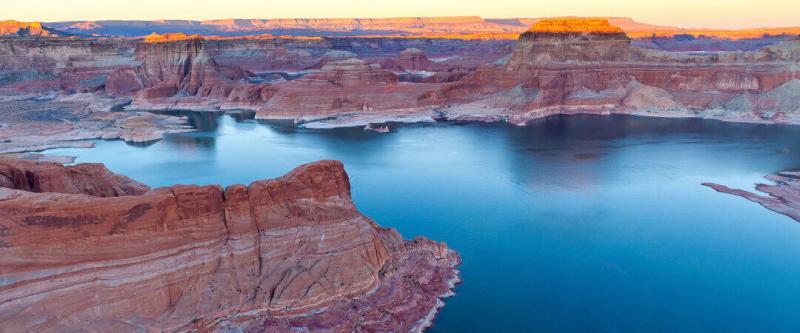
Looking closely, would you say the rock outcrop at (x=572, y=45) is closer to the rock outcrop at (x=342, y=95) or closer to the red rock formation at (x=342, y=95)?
the red rock formation at (x=342, y=95)

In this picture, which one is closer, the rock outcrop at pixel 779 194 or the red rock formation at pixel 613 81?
the rock outcrop at pixel 779 194

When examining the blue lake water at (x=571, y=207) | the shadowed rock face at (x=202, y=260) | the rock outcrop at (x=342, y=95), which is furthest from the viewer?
the rock outcrop at (x=342, y=95)

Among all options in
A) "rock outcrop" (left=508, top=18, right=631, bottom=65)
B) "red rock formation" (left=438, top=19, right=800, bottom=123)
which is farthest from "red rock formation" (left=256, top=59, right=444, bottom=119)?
"rock outcrop" (left=508, top=18, right=631, bottom=65)

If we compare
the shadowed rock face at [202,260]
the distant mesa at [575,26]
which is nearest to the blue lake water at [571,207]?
the shadowed rock face at [202,260]

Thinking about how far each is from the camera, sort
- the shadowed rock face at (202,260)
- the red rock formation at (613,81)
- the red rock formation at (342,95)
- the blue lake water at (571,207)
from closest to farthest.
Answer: the shadowed rock face at (202,260)
the blue lake water at (571,207)
the red rock formation at (613,81)
the red rock formation at (342,95)

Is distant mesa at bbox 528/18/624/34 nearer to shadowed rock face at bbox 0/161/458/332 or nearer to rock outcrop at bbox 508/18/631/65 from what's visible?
rock outcrop at bbox 508/18/631/65

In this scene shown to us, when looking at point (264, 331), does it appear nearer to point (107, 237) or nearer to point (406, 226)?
Result: point (107, 237)

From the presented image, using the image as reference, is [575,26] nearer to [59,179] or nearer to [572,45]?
[572,45]

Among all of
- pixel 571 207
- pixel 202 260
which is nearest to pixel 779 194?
pixel 571 207
